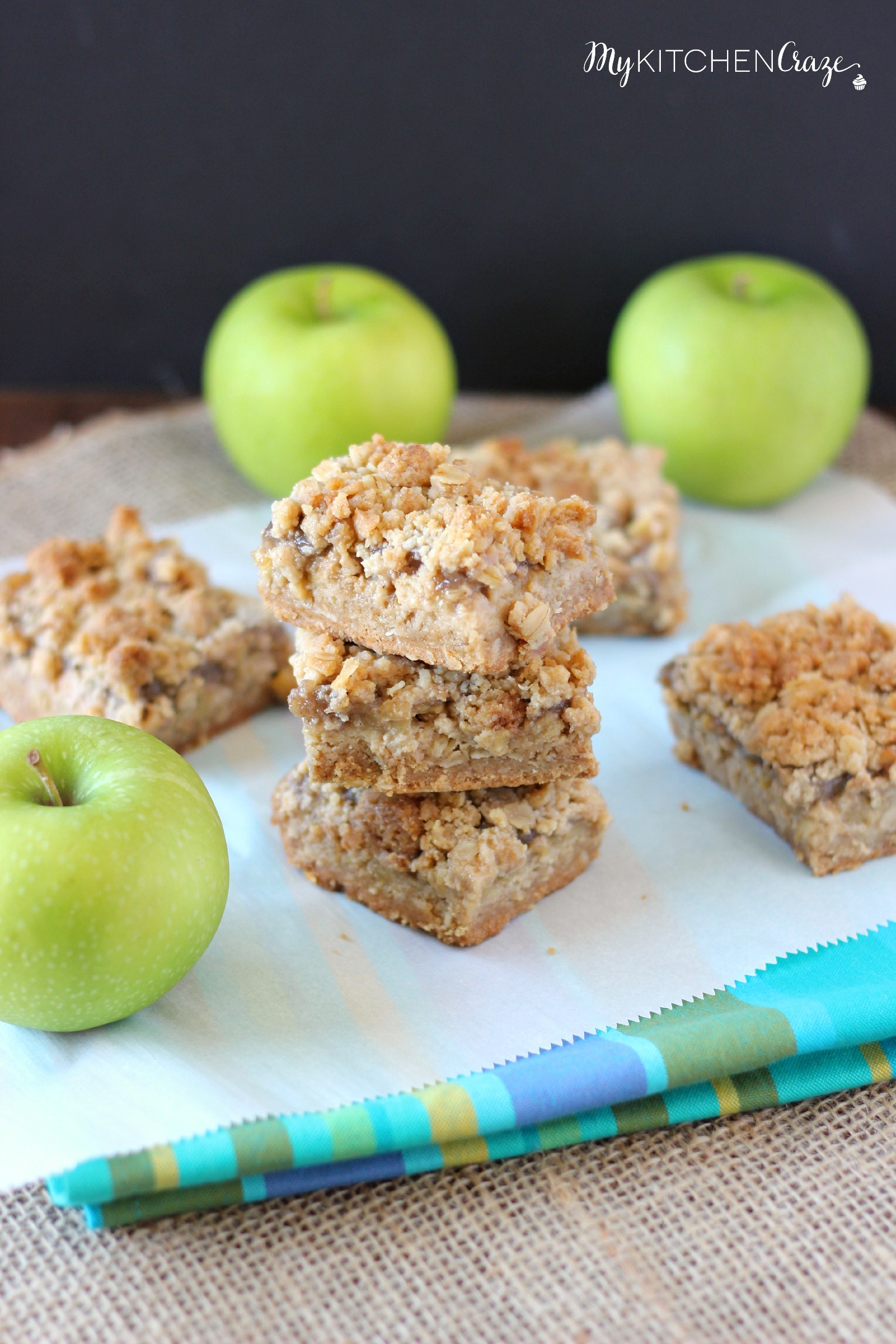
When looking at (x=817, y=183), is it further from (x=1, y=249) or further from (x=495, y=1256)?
(x=495, y=1256)

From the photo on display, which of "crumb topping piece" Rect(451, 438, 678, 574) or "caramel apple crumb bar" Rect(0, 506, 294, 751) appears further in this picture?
"crumb topping piece" Rect(451, 438, 678, 574)

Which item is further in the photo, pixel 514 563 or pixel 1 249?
pixel 1 249

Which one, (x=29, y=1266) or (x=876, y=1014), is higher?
(x=876, y=1014)

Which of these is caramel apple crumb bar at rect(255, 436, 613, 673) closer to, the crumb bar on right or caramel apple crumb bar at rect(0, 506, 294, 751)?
the crumb bar on right

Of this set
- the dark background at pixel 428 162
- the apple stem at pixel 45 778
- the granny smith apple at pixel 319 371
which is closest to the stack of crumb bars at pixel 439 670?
the apple stem at pixel 45 778

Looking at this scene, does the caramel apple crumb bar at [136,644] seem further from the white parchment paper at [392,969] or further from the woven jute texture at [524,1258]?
the woven jute texture at [524,1258]

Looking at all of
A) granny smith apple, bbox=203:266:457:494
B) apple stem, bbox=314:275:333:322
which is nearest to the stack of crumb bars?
granny smith apple, bbox=203:266:457:494

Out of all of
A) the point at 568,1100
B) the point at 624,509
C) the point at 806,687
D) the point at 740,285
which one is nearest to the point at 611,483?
the point at 624,509

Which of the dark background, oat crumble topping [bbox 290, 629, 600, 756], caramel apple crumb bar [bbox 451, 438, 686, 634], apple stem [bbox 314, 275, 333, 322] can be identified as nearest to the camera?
oat crumble topping [bbox 290, 629, 600, 756]

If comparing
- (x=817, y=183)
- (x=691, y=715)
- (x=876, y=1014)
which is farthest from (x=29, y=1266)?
(x=817, y=183)
